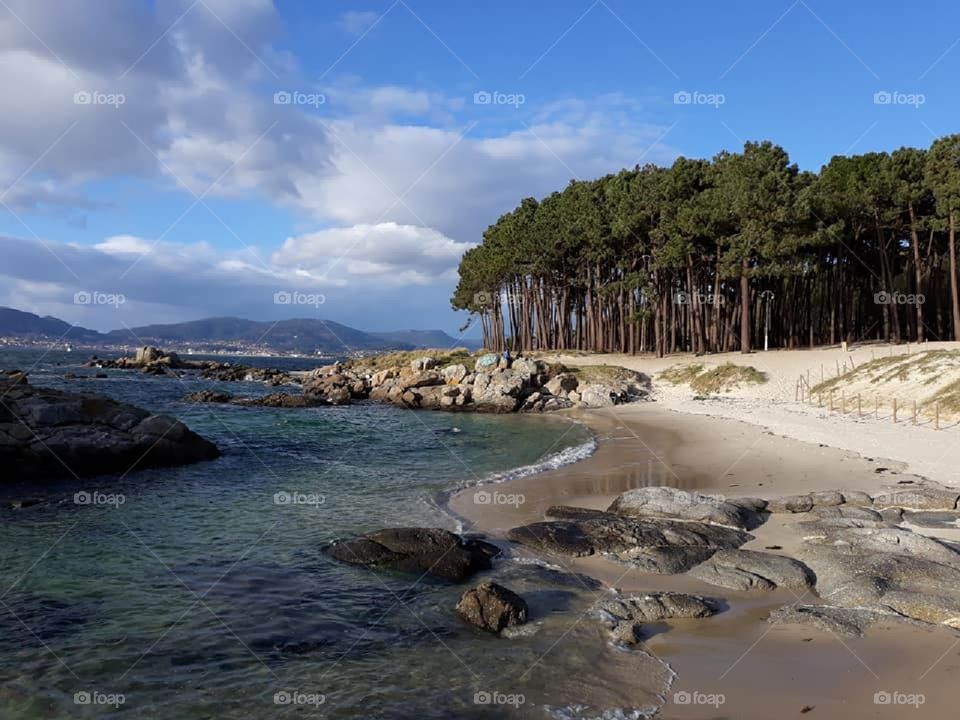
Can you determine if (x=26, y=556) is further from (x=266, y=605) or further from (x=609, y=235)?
(x=609, y=235)

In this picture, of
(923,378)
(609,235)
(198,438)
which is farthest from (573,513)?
(609,235)
